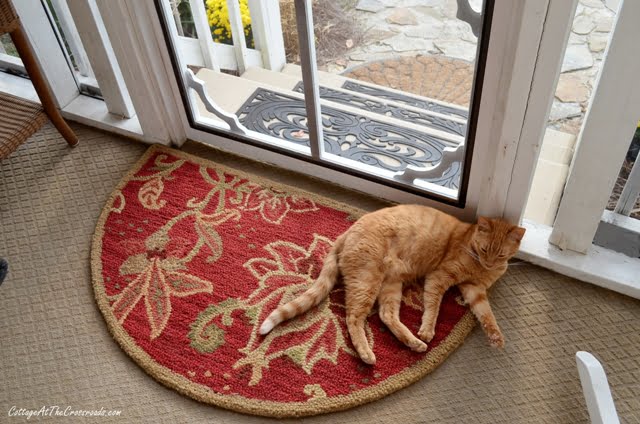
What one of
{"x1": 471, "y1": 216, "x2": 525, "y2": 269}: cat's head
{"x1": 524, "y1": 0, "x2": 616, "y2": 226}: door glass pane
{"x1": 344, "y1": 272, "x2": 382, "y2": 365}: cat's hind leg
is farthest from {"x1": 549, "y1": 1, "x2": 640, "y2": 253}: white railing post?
{"x1": 344, "y1": 272, "x2": 382, "y2": 365}: cat's hind leg

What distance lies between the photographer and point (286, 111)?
2189mm

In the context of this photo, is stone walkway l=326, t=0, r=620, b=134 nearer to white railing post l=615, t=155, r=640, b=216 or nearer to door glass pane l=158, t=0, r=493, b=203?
door glass pane l=158, t=0, r=493, b=203

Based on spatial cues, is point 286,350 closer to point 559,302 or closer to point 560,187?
point 559,302

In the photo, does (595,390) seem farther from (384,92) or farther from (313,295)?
(384,92)

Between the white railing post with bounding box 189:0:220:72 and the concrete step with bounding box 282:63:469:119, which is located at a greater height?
the white railing post with bounding box 189:0:220:72

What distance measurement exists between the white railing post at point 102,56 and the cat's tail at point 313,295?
2.86 feet

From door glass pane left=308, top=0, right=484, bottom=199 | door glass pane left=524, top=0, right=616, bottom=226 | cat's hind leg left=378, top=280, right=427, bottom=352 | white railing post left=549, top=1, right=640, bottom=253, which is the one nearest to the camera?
white railing post left=549, top=1, right=640, bottom=253

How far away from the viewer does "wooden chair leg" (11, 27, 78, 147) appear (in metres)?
1.93

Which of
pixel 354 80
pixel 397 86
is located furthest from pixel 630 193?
pixel 354 80

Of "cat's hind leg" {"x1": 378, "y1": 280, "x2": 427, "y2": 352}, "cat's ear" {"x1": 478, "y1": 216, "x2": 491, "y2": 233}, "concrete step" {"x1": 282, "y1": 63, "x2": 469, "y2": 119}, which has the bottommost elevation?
"cat's hind leg" {"x1": 378, "y1": 280, "x2": 427, "y2": 352}

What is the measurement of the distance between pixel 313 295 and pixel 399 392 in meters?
0.34

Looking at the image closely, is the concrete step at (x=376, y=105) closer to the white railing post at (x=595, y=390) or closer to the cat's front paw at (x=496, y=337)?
the cat's front paw at (x=496, y=337)

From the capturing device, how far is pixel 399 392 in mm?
1610

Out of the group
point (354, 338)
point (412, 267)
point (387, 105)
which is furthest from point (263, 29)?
point (354, 338)
